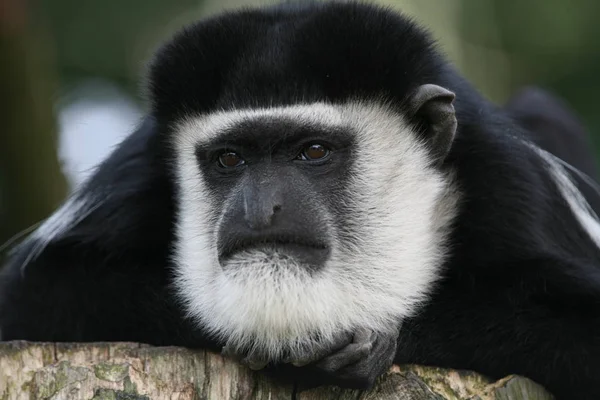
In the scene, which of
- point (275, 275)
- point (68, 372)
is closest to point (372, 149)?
point (275, 275)

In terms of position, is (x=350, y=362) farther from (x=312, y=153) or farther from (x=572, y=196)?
(x=572, y=196)

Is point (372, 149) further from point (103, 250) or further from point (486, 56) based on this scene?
point (486, 56)

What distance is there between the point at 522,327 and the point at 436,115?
63 cm

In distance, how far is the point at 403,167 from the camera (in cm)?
270

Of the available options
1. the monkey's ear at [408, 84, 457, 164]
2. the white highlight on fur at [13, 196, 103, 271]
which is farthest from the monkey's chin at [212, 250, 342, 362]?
the white highlight on fur at [13, 196, 103, 271]

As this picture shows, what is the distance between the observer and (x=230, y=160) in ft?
8.44

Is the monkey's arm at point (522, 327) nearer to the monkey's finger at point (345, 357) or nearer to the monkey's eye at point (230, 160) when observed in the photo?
the monkey's finger at point (345, 357)

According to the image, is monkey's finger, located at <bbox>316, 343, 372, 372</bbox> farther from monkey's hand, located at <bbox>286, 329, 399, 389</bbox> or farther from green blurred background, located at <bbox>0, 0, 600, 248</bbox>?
green blurred background, located at <bbox>0, 0, 600, 248</bbox>

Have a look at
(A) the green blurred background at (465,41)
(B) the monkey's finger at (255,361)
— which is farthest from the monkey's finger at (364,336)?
(A) the green blurred background at (465,41)

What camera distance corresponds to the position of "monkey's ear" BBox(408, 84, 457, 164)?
8.49 feet

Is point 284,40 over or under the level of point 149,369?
over

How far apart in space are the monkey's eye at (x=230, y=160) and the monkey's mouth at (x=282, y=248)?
0.28m

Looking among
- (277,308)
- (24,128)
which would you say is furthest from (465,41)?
(277,308)

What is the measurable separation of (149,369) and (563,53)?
6.46 metres
